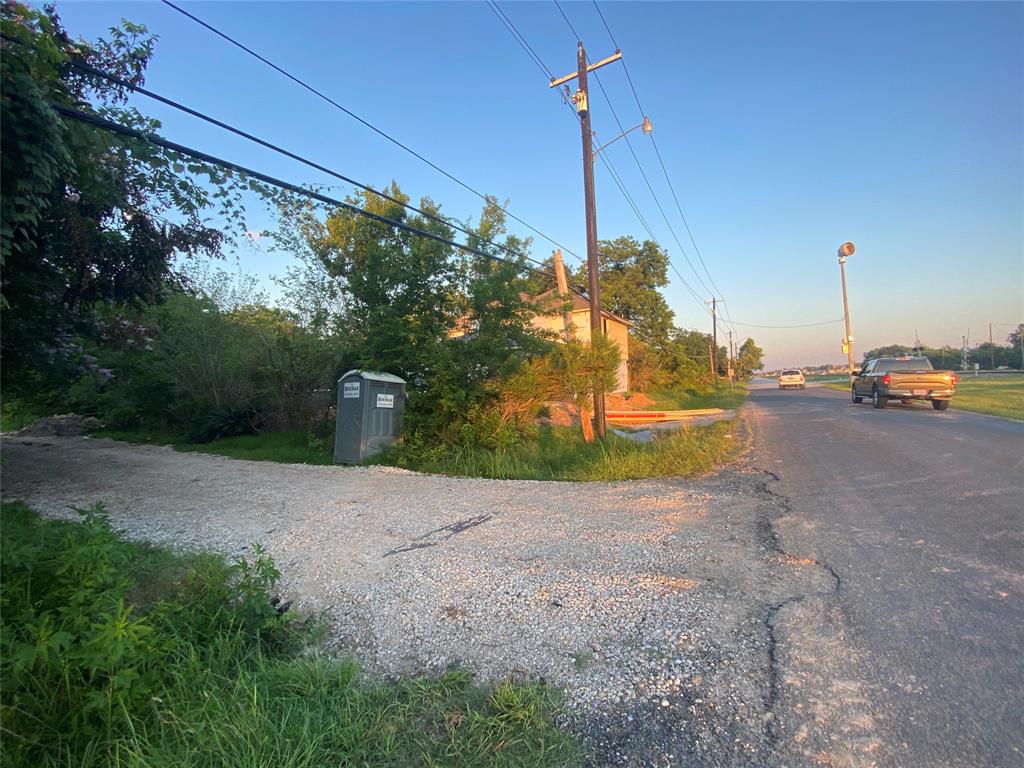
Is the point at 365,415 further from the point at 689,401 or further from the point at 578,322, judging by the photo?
the point at 689,401

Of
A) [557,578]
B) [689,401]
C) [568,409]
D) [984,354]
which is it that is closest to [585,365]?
[568,409]

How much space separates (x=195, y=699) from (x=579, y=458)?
8.22 meters

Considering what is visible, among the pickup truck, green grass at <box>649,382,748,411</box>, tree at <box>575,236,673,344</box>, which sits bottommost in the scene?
green grass at <box>649,382,748,411</box>

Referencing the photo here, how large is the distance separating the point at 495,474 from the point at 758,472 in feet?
14.0

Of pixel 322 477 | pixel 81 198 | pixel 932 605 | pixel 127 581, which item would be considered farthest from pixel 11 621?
pixel 322 477

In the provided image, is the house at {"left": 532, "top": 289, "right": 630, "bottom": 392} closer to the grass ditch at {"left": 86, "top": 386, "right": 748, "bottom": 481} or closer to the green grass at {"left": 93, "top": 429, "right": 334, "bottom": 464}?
the grass ditch at {"left": 86, "top": 386, "right": 748, "bottom": 481}

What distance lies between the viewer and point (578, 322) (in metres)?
29.8

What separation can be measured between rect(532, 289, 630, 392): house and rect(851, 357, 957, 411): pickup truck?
8.57m

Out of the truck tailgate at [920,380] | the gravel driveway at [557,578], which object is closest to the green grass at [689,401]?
the truck tailgate at [920,380]

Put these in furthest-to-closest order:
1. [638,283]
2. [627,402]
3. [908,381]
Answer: [638,283] < [627,402] < [908,381]

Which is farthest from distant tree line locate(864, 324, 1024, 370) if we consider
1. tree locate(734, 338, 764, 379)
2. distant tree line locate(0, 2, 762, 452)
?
distant tree line locate(0, 2, 762, 452)

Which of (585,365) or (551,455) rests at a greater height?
(585,365)

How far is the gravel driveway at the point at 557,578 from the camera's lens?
2869 millimetres

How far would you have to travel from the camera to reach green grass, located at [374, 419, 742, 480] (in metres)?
9.29
